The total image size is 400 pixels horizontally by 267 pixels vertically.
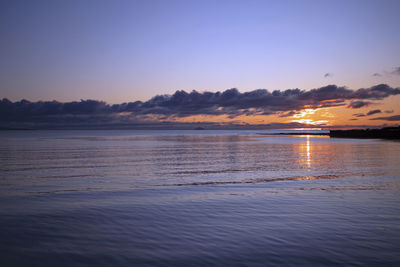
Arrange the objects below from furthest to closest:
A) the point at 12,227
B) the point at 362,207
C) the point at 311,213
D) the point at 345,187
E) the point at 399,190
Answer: the point at 345,187, the point at 399,190, the point at 362,207, the point at 311,213, the point at 12,227

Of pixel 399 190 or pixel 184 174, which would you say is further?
pixel 184 174

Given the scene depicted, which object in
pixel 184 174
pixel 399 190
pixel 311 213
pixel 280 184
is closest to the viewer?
pixel 311 213

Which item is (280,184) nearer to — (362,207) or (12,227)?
(362,207)

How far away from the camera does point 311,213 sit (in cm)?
1223

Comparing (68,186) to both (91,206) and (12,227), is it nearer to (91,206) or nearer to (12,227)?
(91,206)

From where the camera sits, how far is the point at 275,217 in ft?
38.3

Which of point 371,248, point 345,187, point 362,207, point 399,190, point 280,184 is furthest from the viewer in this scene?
point 280,184

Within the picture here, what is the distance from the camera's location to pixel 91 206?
1338cm

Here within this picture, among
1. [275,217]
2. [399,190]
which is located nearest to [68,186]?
[275,217]

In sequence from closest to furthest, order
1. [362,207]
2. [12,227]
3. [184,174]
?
1. [12,227]
2. [362,207]
3. [184,174]

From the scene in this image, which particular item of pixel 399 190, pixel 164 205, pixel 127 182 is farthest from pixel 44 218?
pixel 399 190

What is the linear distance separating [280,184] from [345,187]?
13.4 ft

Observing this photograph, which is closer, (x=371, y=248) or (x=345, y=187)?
(x=371, y=248)

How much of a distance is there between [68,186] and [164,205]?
8132 mm
